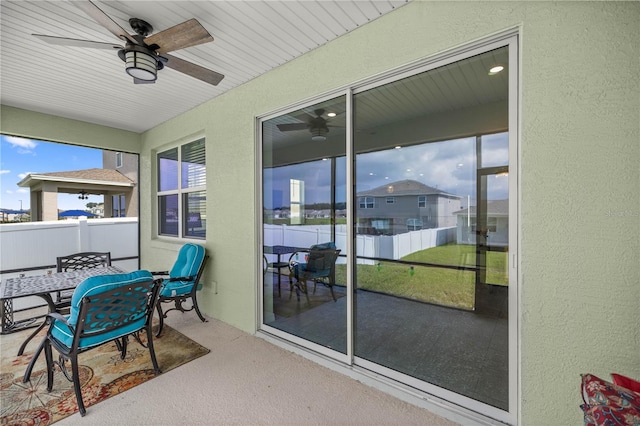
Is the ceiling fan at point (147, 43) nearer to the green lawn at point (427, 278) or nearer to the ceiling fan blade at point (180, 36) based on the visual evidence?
the ceiling fan blade at point (180, 36)

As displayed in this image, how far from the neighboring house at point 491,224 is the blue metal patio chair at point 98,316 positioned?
2.42 m

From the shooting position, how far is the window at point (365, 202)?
228cm

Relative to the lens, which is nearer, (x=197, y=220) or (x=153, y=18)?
(x=153, y=18)

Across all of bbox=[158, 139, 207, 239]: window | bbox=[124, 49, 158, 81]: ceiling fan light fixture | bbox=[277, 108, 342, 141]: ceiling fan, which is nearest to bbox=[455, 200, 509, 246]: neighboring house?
bbox=[277, 108, 342, 141]: ceiling fan

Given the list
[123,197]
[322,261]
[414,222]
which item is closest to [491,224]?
[414,222]

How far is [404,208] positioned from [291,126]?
146cm

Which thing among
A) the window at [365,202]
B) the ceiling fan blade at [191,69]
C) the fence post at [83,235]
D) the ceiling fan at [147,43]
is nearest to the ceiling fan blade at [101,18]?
the ceiling fan at [147,43]

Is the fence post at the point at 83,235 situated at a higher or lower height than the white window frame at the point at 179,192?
lower

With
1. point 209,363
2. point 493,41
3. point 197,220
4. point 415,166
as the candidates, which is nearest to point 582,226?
point 415,166

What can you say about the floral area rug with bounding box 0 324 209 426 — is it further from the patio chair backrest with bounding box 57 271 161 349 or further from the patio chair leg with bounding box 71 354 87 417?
the patio chair backrest with bounding box 57 271 161 349

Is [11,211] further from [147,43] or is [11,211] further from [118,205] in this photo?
[147,43]

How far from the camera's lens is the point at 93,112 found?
387cm

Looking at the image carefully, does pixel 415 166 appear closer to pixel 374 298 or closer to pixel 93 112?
pixel 374 298

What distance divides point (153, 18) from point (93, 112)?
2799 mm
